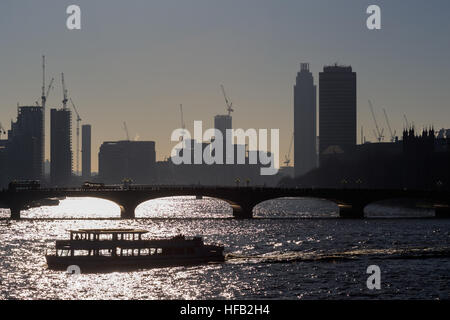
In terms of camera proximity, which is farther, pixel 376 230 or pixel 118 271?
pixel 376 230

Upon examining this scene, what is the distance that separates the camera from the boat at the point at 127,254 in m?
110

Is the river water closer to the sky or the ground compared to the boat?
closer to the ground

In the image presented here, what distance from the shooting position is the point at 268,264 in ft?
366

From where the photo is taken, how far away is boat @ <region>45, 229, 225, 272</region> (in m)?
110

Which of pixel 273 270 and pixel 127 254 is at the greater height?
pixel 127 254

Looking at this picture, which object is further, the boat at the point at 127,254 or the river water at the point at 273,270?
the boat at the point at 127,254

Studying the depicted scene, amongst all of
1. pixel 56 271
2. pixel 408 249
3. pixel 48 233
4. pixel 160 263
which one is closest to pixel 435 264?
pixel 408 249

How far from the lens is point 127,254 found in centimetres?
11569

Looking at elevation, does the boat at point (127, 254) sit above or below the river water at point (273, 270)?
above

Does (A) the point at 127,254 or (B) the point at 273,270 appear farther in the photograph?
(A) the point at 127,254

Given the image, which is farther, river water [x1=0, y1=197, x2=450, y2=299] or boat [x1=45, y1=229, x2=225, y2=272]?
boat [x1=45, y1=229, x2=225, y2=272]
